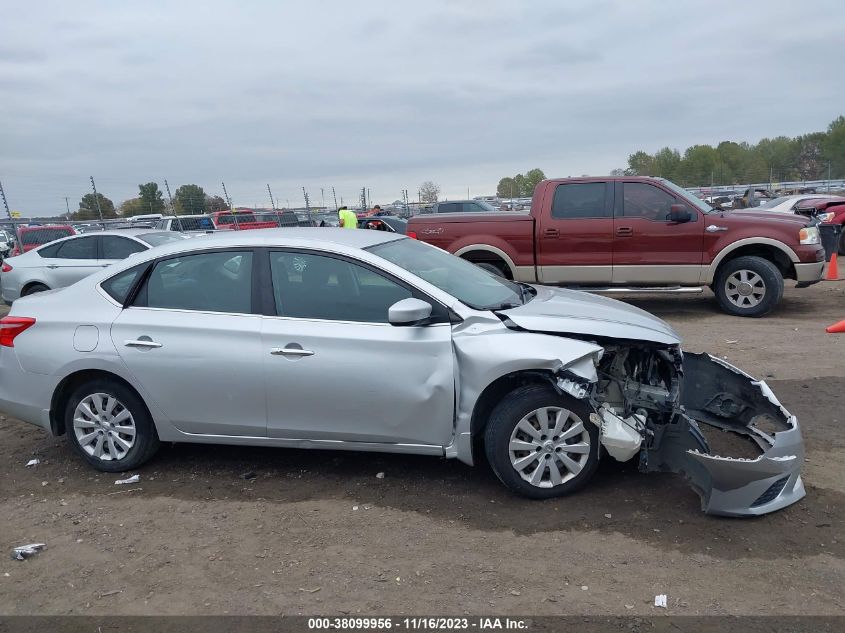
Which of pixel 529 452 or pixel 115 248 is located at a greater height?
pixel 115 248

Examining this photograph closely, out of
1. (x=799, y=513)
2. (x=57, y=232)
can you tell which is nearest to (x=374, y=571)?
(x=799, y=513)

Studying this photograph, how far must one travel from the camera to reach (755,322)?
9391 millimetres

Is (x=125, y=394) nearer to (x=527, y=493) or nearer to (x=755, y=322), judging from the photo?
(x=527, y=493)

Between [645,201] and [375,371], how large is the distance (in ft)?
22.7

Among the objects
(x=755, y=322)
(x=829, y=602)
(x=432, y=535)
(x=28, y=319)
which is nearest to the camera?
(x=829, y=602)

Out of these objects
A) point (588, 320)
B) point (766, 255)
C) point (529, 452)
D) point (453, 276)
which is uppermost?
point (453, 276)

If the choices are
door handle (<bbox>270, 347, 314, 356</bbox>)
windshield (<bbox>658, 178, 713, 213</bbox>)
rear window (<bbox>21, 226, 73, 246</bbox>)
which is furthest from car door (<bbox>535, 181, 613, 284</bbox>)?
rear window (<bbox>21, 226, 73, 246</bbox>)

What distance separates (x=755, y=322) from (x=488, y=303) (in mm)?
6306

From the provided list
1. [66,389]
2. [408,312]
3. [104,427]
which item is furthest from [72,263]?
[408,312]

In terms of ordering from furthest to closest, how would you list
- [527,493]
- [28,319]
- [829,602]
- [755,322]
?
[755,322] < [28,319] < [527,493] < [829,602]

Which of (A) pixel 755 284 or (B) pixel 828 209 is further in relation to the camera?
(B) pixel 828 209

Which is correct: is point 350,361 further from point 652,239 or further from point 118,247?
point 118,247

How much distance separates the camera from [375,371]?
13.9 feet

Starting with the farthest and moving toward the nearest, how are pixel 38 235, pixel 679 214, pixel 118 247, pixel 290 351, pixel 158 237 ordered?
pixel 38 235 → pixel 158 237 → pixel 118 247 → pixel 679 214 → pixel 290 351
